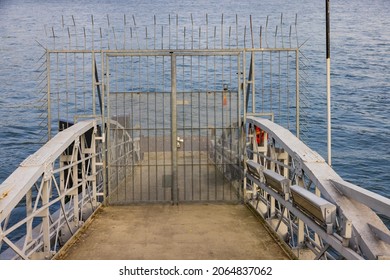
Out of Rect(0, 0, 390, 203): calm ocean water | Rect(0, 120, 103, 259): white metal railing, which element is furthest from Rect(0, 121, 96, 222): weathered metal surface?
Rect(0, 0, 390, 203): calm ocean water

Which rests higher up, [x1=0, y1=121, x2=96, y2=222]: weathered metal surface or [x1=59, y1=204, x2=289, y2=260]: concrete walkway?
[x1=0, y1=121, x2=96, y2=222]: weathered metal surface

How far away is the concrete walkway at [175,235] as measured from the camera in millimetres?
7616

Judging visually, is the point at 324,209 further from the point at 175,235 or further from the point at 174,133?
the point at 174,133

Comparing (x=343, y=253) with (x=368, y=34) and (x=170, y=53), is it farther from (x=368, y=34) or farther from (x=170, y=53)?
(x=368, y=34)

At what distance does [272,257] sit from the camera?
744 centimetres

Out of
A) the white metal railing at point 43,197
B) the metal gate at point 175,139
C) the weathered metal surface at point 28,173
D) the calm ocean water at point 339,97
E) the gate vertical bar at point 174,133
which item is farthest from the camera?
the calm ocean water at point 339,97

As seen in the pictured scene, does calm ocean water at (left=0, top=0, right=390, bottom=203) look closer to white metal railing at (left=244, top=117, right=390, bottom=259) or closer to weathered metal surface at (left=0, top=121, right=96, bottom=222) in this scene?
white metal railing at (left=244, top=117, right=390, bottom=259)

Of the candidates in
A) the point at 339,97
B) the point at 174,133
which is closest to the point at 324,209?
the point at 174,133

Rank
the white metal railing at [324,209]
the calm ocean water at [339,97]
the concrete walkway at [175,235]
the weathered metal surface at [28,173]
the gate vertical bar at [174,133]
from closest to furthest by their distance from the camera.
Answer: the white metal railing at [324,209] → the weathered metal surface at [28,173] → the concrete walkway at [175,235] → the gate vertical bar at [174,133] → the calm ocean water at [339,97]

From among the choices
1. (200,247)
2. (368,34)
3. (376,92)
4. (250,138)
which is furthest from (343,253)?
(368,34)

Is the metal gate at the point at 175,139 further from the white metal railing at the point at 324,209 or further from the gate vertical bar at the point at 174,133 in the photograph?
the white metal railing at the point at 324,209

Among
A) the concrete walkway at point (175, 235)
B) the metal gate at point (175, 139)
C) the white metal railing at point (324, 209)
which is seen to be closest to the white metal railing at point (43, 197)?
the concrete walkway at point (175, 235)

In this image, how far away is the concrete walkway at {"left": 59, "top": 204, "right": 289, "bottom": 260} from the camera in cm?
762

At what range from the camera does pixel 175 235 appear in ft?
28.2
